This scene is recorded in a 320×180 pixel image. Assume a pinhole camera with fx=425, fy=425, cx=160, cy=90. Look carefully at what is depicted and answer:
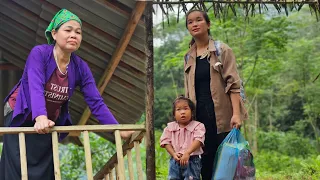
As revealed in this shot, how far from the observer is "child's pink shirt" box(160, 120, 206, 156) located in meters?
3.23

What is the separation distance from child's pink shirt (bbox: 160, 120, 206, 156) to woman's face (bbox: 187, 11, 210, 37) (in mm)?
711

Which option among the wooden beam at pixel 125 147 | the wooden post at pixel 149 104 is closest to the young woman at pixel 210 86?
the wooden post at pixel 149 104

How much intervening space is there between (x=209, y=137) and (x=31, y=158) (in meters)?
1.38

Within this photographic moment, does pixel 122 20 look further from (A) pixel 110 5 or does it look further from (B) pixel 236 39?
(B) pixel 236 39

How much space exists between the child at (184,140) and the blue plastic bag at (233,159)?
0.17 meters

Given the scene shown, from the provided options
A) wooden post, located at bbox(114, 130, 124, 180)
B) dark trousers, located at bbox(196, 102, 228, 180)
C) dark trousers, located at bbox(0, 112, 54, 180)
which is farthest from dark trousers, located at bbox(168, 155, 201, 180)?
dark trousers, located at bbox(0, 112, 54, 180)

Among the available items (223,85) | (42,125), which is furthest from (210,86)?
(42,125)

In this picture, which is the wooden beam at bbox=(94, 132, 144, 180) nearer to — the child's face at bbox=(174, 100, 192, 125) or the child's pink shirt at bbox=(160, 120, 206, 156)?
the child's pink shirt at bbox=(160, 120, 206, 156)

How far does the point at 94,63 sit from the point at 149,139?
2.35 metres

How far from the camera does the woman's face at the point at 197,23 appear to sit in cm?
335

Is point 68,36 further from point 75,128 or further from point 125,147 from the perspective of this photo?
point 125,147

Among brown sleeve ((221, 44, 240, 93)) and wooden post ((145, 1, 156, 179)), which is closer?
wooden post ((145, 1, 156, 179))

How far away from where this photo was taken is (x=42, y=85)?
2.83 m

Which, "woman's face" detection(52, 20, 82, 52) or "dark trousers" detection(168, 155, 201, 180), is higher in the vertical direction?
"woman's face" detection(52, 20, 82, 52)
